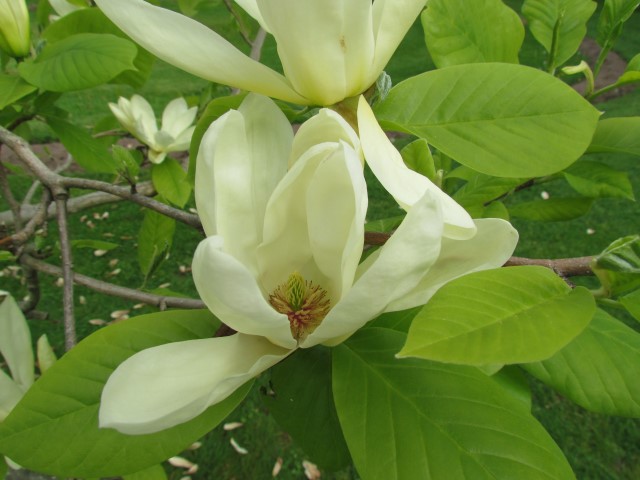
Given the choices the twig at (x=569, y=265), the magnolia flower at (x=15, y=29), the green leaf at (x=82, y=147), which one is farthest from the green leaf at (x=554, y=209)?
the magnolia flower at (x=15, y=29)

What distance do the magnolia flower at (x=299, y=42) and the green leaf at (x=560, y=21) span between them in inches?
16.0

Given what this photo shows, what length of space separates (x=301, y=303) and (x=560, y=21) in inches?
22.5

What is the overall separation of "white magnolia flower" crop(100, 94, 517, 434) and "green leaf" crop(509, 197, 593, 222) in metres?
0.63

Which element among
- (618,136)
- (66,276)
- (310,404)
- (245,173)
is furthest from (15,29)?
(618,136)

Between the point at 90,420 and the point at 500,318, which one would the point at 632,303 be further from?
the point at 90,420

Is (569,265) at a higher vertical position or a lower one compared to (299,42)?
lower

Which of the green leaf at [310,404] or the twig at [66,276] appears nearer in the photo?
the green leaf at [310,404]

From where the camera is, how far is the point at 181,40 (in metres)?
0.51

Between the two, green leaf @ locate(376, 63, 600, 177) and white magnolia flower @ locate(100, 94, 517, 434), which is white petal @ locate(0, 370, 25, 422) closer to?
white magnolia flower @ locate(100, 94, 517, 434)

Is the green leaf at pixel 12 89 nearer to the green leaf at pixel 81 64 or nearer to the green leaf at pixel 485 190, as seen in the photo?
the green leaf at pixel 81 64

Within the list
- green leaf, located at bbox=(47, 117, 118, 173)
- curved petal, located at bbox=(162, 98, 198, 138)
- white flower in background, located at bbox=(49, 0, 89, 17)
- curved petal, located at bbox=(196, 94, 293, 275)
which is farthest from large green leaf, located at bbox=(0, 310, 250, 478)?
curved petal, located at bbox=(162, 98, 198, 138)

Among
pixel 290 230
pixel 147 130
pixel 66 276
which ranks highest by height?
pixel 290 230

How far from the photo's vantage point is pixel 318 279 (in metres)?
0.60

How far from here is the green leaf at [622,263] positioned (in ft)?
1.74
